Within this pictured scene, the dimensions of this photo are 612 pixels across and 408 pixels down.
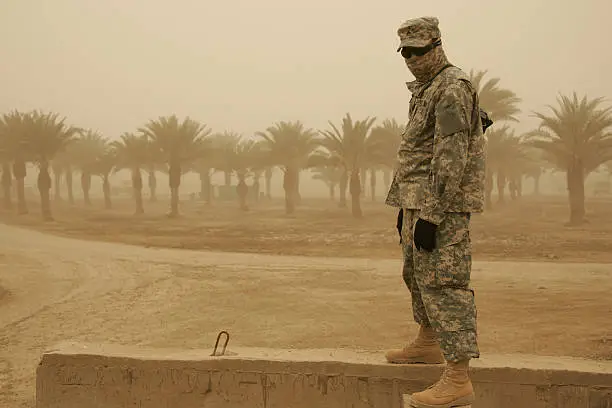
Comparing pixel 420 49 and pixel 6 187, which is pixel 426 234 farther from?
pixel 6 187

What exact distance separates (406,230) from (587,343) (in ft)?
9.42

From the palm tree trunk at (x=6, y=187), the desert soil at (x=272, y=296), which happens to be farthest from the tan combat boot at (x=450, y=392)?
the palm tree trunk at (x=6, y=187)

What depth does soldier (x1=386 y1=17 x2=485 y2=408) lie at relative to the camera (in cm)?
240

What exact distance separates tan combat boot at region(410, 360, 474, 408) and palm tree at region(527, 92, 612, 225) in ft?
53.4

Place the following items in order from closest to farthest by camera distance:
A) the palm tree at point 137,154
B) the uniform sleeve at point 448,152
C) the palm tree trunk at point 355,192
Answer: the uniform sleeve at point 448,152
the palm tree trunk at point 355,192
the palm tree at point 137,154

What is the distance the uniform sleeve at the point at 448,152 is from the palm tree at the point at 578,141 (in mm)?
16382

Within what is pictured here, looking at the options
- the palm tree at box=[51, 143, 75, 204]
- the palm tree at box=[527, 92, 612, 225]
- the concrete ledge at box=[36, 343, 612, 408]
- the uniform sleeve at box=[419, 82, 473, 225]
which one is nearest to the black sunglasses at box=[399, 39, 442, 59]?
the uniform sleeve at box=[419, 82, 473, 225]

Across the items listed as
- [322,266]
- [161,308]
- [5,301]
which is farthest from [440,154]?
[322,266]

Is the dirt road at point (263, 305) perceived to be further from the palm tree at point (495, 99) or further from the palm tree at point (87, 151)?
the palm tree at point (87, 151)

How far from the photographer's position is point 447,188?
7.85 ft

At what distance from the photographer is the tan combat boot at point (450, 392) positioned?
2453mm

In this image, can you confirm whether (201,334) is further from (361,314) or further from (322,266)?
(322,266)

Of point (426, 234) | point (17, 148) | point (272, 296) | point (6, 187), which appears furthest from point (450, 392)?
point (6, 187)

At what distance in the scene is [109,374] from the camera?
9.91ft
